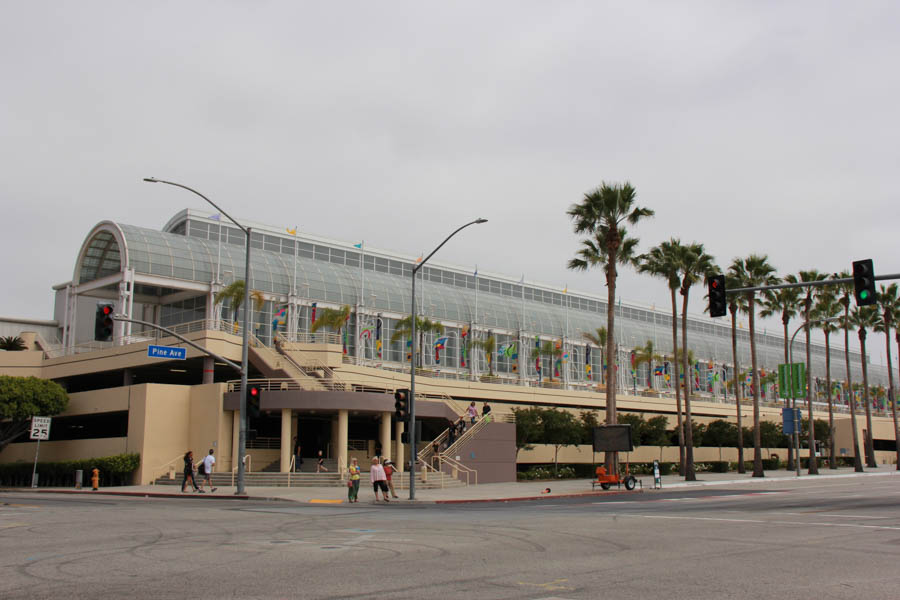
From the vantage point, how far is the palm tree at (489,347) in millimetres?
69562

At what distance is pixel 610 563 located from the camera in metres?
12.0

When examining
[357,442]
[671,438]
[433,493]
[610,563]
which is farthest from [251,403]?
[671,438]

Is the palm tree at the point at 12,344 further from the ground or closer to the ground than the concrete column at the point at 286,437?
further from the ground

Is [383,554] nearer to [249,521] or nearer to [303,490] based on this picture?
[249,521]

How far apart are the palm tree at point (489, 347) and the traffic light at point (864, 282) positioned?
49.7m

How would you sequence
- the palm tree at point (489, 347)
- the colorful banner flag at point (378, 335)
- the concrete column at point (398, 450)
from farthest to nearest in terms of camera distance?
the palm tree at point (489, 347), the colorful banner flag at point (378, 335), the concrete column at point (398, 450)

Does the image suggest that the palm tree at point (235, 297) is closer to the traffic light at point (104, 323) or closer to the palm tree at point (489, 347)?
the palm tree at point (489, 347)

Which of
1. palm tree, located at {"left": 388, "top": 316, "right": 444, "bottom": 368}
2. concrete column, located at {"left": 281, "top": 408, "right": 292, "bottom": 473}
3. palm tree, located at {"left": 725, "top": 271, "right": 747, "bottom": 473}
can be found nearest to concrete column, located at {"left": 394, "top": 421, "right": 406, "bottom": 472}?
concrete column, located at {"left": 281, "top": 408, "right": 292, "bottom": 473}

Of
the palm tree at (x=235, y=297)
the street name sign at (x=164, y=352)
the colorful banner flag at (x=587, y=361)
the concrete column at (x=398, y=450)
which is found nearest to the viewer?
the street name sign at (x=164, y=352)

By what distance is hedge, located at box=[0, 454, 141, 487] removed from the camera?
42.2m

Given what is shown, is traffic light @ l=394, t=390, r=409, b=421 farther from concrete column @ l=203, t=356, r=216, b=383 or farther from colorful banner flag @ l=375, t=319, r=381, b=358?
colorful banner flag @ l=375, t=319, r=381, b=358

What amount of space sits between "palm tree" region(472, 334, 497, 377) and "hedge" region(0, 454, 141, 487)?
3348cm

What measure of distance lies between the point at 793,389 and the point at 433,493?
29.6 m

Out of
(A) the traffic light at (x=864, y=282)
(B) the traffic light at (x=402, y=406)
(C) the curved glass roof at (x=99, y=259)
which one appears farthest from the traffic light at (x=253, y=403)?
(C) the curved glass roof at (x=99, y=259)
